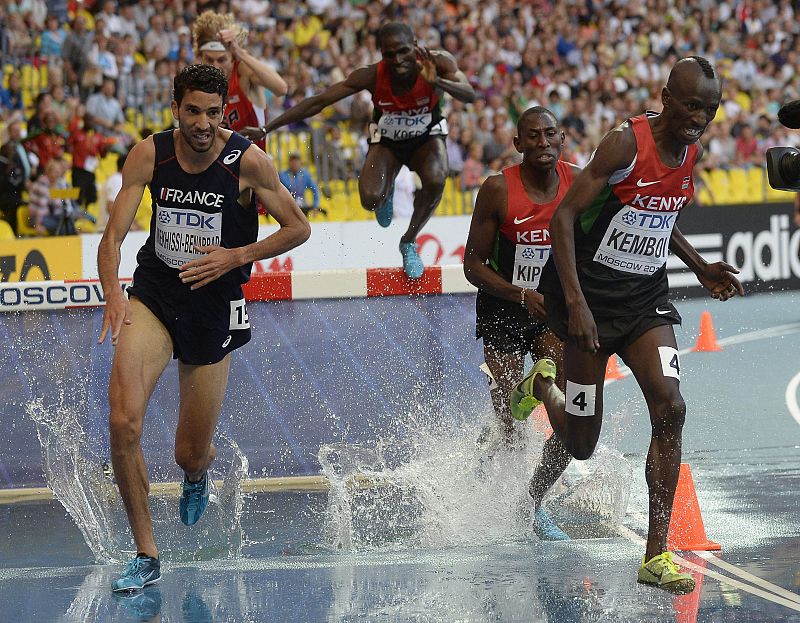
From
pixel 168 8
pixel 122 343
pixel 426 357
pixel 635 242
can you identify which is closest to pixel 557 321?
pixel 635 242

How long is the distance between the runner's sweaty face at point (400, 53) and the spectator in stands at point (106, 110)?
26.0 ft

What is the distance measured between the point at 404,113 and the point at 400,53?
57 cm

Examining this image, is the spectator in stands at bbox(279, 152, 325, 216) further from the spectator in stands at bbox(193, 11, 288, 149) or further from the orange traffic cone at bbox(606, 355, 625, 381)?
the spectator in stands at bbox(193, 11, 288, 149)

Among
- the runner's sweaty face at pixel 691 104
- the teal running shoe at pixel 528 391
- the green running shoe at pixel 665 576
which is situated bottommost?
the green running shoe at pixel 665 576

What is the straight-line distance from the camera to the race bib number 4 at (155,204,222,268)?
6.00m

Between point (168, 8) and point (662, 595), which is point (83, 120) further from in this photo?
point (662, 595)

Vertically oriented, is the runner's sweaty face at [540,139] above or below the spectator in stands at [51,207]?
above

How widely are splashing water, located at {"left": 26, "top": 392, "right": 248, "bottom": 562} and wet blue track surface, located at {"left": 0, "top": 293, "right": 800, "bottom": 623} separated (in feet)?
0.50

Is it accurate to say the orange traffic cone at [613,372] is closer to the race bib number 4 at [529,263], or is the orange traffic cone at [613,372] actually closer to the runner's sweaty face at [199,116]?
the race bib number 4 at [529,263]

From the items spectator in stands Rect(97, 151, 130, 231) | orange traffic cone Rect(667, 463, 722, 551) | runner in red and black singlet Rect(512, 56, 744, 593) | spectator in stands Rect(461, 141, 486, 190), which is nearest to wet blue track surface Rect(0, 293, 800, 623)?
orange traffic cone Rect(667, 463, 722, 551)

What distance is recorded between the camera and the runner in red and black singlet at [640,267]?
17.7ft

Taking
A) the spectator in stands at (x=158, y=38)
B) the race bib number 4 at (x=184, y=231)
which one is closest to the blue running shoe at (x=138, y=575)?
the race bib number 4 at (x=184, y=231)

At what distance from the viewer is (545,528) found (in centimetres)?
688

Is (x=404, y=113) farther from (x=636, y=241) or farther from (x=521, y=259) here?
(x=636, y=241)
